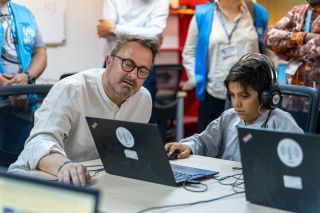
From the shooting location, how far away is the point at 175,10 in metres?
5.60

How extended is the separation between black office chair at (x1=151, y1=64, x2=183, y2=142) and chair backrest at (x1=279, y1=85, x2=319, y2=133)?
238 cm

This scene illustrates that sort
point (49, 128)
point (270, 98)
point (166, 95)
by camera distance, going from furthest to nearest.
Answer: point (166, 95)
point (270, 98)
point (49, 128)

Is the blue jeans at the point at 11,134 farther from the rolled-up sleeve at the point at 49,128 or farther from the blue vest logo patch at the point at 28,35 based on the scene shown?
the blue vest logo patch at the point at 28,35

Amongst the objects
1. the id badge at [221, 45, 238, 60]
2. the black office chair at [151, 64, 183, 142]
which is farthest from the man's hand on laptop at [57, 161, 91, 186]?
the black office chair at [151, 64, 183, 142]

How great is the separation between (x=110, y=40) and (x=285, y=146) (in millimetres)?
2467

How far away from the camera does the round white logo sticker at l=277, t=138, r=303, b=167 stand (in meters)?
1.33

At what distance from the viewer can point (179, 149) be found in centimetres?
215

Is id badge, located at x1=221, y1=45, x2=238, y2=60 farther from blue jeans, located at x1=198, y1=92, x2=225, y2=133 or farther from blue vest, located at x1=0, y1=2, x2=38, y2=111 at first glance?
blue vest, located at x1=0, y1=2, x2=38, y2=111

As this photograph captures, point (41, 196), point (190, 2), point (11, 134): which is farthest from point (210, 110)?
point (41, 196)

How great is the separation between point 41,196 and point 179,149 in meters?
1.32

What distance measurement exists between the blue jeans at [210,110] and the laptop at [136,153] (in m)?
1.61

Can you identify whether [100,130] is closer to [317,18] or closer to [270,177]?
[270,177]

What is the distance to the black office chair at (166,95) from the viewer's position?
4.85 m

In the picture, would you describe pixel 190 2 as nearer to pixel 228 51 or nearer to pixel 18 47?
pixel 228 51
